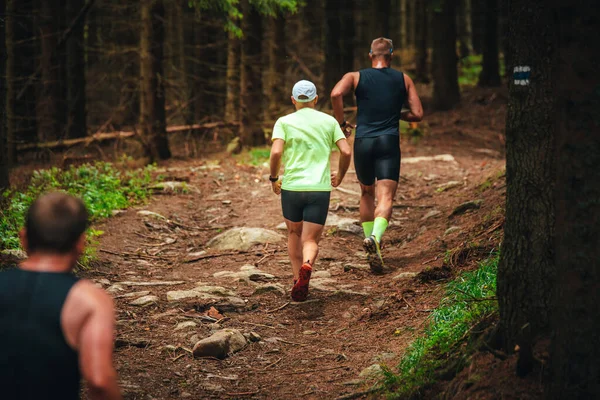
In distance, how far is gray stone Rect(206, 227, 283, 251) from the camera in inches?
373

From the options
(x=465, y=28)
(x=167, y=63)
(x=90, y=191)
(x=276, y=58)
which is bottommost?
(x=90, y=191)

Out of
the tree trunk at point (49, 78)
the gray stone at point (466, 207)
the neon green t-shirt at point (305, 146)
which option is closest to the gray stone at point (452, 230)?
the gray stone at point (466, 207)

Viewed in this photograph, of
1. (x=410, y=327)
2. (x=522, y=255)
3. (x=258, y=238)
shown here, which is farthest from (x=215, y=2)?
(x=522, y=255)

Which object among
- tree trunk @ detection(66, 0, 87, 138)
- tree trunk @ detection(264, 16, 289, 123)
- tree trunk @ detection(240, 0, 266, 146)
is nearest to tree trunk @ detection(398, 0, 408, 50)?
tree trunk @ detection(264, 16, 289, 123)

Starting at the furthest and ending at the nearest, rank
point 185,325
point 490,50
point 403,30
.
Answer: point 403,30 < point 490,50 < point 185,325

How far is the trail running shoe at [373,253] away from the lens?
7852 mm

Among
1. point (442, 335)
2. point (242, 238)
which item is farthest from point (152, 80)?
point (442, 335)

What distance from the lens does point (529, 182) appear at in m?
4.16

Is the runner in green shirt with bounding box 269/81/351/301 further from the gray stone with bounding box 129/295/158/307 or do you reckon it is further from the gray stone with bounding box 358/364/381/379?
the gray stone with bounding box 358/364/381/379

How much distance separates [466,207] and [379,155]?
85.4 inches

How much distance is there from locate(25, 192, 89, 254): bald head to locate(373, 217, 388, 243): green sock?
5537mm

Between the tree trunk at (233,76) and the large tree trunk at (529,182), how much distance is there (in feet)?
44.8

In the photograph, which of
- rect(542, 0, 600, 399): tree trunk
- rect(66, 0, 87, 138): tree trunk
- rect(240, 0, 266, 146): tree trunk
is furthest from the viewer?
rect(66, 0, 87, 138): tree trunk

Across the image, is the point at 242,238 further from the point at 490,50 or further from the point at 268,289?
the point at 490,50
